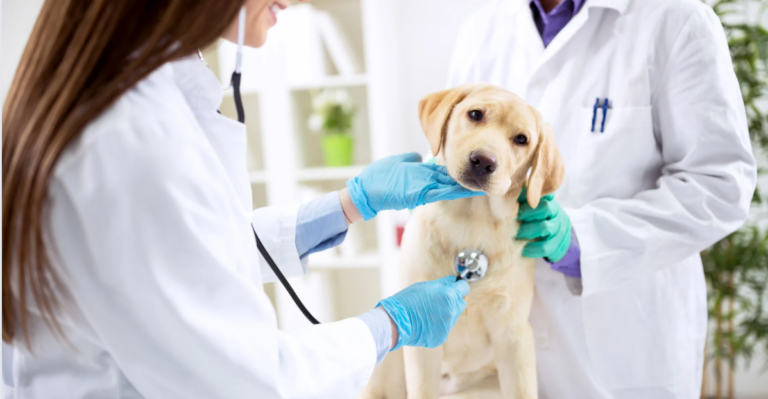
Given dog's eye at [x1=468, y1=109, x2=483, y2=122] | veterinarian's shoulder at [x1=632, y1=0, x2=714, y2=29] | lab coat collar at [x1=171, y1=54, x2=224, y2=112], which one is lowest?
dog's eye at [x1=468, y1=109, x2=483, y2=122]

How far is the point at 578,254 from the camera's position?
1056mm

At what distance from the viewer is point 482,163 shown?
2.86ft

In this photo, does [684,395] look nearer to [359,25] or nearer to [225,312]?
[225,312]

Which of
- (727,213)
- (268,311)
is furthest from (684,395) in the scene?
(268,311)

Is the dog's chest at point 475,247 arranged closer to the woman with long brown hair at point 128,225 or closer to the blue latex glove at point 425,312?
the blue latex glove at point 425,312

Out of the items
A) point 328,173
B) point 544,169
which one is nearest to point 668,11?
point 544,169

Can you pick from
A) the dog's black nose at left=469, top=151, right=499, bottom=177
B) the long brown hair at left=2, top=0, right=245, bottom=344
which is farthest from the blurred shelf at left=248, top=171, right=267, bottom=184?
the long brown hair at left=2, top=0, right=245, bottom=344

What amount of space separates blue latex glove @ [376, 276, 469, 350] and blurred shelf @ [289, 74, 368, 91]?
1983 millimetres

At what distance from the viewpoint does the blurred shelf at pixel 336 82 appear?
2.74 metres

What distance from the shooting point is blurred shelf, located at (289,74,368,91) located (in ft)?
8.98

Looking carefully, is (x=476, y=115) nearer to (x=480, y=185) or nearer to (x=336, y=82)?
(x=480, y=185)

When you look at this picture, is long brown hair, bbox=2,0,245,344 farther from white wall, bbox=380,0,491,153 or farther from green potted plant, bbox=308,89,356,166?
white wall, bbox=380,0,491,153

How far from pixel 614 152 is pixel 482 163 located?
382mm

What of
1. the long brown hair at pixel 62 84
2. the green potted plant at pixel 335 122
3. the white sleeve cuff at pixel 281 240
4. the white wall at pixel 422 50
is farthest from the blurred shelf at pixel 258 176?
the long brown hair at pixel 62 84
